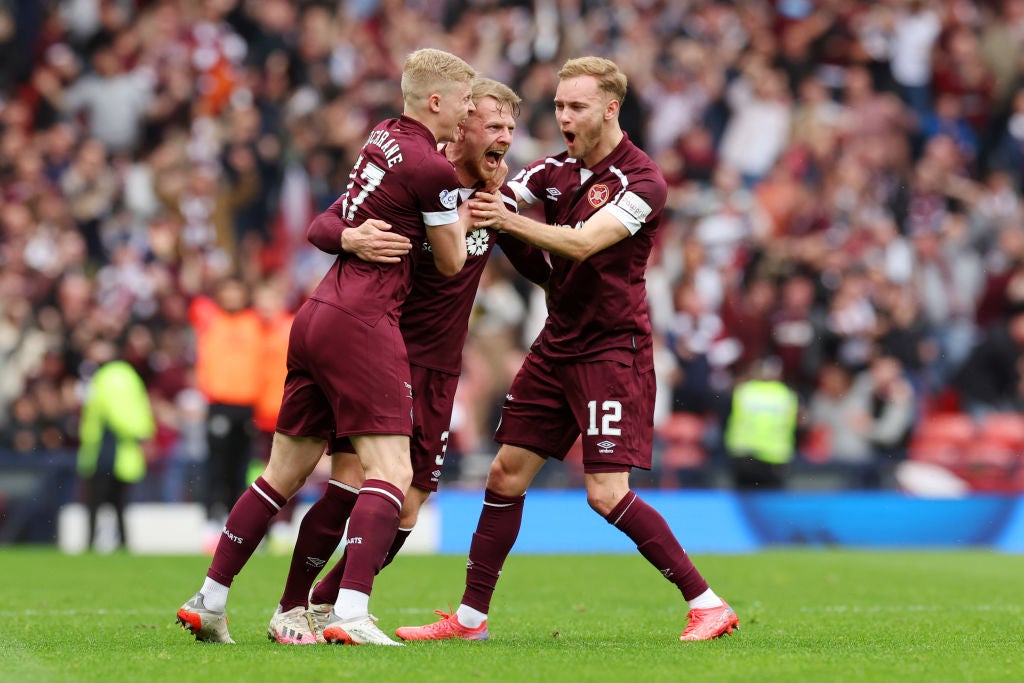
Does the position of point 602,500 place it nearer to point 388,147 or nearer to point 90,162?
point 388,147

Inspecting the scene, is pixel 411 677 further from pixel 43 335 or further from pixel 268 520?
pixel 43 335

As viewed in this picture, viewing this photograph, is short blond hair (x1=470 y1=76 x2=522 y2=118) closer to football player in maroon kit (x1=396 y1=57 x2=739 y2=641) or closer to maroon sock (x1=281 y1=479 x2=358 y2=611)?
football player in maroon kit (x1=396 y1=57 x2=739 y2=641)

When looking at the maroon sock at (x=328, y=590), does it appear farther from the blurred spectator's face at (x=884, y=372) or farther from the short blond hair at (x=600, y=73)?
the blurred spectator's face at (x=884, y=372)

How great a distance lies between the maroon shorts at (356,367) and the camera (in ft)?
21.2

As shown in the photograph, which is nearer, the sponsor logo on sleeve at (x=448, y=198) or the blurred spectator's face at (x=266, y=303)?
the sponsor logo on sleeve at (x=448, y=198)

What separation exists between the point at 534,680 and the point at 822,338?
40.8 feet

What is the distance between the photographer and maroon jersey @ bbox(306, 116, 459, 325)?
21.4 feet

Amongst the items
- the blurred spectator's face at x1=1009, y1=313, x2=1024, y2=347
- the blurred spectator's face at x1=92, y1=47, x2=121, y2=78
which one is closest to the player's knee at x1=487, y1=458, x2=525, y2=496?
the blurred spectator's face at x1=1009, y1=313, x2=1024, y2=347

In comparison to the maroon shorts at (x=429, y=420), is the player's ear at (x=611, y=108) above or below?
above

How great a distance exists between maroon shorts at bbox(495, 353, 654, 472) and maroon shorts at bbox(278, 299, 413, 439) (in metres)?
0.92

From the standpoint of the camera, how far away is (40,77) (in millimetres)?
19594

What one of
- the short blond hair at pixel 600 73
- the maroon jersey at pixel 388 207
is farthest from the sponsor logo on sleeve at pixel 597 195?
the maroon jersey at pixel 388 207

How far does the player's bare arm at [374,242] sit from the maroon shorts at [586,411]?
3.78 ft

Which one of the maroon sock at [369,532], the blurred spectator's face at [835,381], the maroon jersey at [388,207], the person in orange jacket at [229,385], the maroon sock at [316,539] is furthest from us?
the blurred spectator's face at [835,381]
